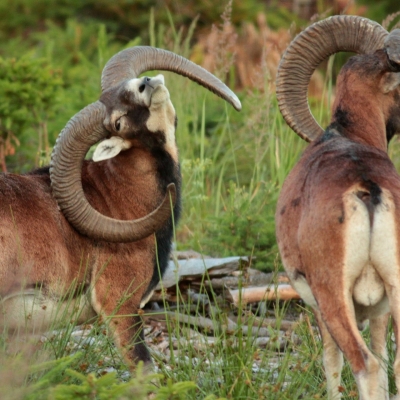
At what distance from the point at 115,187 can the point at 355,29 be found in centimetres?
238

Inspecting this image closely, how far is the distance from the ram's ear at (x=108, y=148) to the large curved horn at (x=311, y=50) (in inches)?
54.4

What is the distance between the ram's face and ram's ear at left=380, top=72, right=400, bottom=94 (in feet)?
6.22

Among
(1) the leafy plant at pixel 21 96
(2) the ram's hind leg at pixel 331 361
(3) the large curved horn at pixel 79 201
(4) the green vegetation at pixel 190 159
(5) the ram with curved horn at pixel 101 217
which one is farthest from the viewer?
(1) the leafy plant at pixel 21 96

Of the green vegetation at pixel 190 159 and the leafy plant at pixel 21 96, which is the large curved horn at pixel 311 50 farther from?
the leafy plant at pixel 21 96

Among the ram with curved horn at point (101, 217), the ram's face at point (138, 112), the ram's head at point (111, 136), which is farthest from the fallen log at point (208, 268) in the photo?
the ram's face at point (138, 112)

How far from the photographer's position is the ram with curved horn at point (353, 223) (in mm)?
5379

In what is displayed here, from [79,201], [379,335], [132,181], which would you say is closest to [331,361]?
[379,335]

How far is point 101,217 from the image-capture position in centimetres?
771

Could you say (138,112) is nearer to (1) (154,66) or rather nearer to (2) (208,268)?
(1) (154,66)

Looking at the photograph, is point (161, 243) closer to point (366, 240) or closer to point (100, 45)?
point (366, 240)

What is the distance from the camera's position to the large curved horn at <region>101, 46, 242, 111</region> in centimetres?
848

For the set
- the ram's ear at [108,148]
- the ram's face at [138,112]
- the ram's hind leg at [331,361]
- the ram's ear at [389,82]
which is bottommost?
the ram's hind leg at [331,361]

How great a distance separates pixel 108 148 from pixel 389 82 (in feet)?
7.90

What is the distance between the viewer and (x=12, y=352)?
6.11 metres
